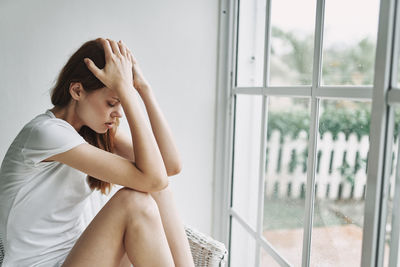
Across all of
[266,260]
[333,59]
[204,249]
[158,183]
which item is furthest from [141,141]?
[266,260]

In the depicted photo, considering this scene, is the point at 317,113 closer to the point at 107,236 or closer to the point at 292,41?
the point at 292,41

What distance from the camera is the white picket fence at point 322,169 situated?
0.94m

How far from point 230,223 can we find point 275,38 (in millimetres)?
944

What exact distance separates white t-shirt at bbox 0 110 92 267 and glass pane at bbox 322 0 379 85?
2.33ft

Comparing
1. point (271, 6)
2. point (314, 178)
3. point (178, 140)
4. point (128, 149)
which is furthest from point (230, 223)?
point (271, 6)

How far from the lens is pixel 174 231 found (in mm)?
1255

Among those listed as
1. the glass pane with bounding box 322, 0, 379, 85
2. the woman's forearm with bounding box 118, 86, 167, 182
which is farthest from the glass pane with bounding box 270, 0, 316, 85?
the woman's forearm with bounding box 118, 86, 167, 182

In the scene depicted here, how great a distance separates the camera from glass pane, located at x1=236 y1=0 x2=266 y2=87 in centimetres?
170

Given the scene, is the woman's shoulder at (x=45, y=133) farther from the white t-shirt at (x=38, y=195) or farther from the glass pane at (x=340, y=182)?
the glass pane at (x=340, y=182)

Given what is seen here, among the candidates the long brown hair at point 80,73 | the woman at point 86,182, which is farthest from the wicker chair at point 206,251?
the long brown hair at point 80,73

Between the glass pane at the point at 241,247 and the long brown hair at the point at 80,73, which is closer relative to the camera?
the long brown hair at the point at 80,73

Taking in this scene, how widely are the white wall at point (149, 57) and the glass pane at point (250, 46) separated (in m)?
0.14

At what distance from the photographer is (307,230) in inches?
46.2

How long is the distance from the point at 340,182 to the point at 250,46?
932mm
